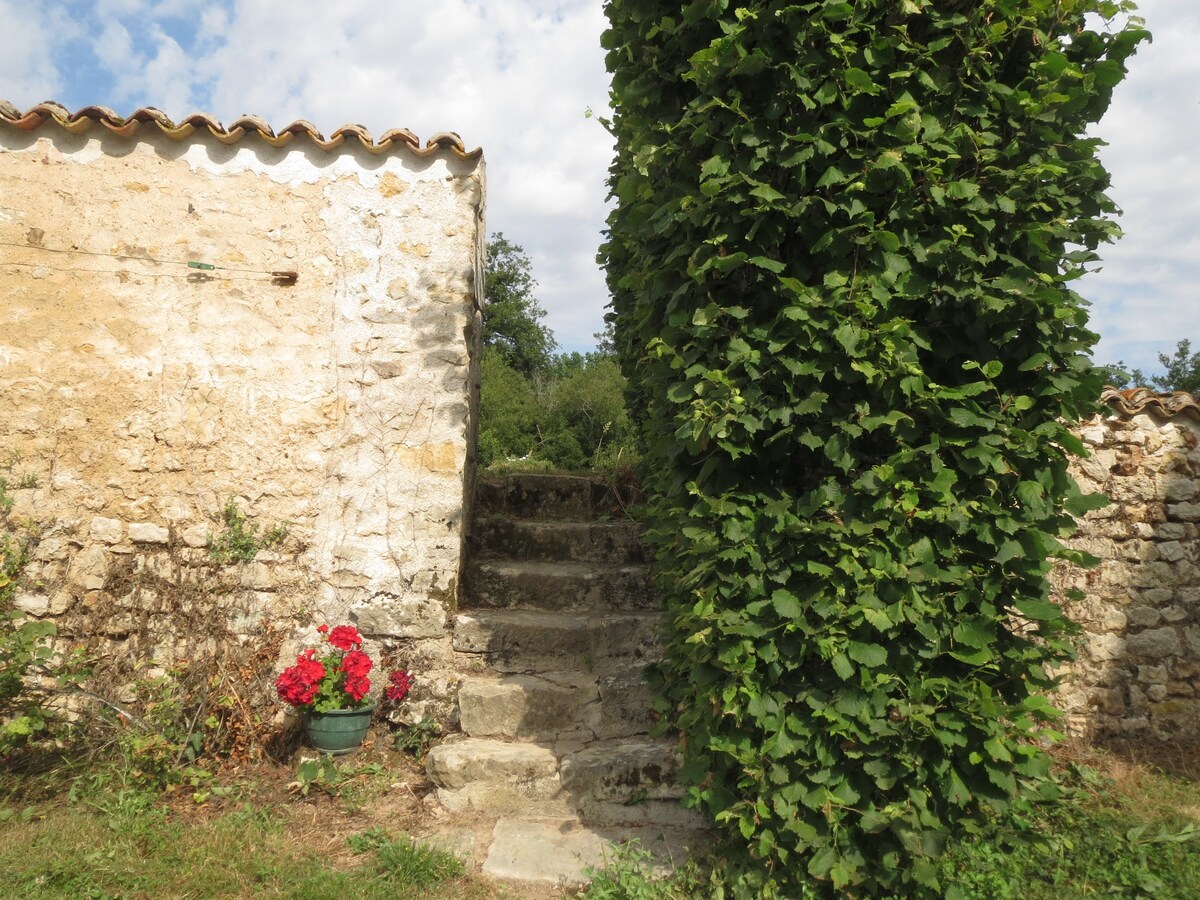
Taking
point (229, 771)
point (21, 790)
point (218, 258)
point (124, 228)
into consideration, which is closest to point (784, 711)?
point (229, 771)

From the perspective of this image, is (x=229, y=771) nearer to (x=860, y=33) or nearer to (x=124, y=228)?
(x=124, y=228)

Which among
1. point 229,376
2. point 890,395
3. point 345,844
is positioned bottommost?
point 345,844

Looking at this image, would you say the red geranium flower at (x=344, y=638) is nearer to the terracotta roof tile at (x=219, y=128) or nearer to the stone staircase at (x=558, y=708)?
the stone staircase at (x=558, y=708)

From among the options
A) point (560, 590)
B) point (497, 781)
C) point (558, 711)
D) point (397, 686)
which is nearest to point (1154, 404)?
point (560, 590)

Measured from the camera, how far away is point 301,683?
4016 mm

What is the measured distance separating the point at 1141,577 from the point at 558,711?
3.53 m

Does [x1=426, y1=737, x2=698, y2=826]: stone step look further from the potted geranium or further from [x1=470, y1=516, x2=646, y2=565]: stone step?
[x1=470, y1=516, x2=646, y2=565]: stone step

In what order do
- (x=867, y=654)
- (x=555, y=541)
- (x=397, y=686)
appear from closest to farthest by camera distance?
(x=867, y=654) → (x=397, y=686) → (x=555, y=541)

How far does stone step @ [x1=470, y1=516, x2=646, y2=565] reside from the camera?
5.42 metres

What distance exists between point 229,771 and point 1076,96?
4.60m

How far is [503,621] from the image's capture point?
4.59m

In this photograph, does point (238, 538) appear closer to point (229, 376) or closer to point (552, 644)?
point (229, 376)

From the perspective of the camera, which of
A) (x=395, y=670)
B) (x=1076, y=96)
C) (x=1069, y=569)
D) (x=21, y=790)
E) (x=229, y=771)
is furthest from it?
(x=1069, y=569)

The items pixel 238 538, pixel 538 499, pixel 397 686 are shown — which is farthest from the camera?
pixel 538 499
